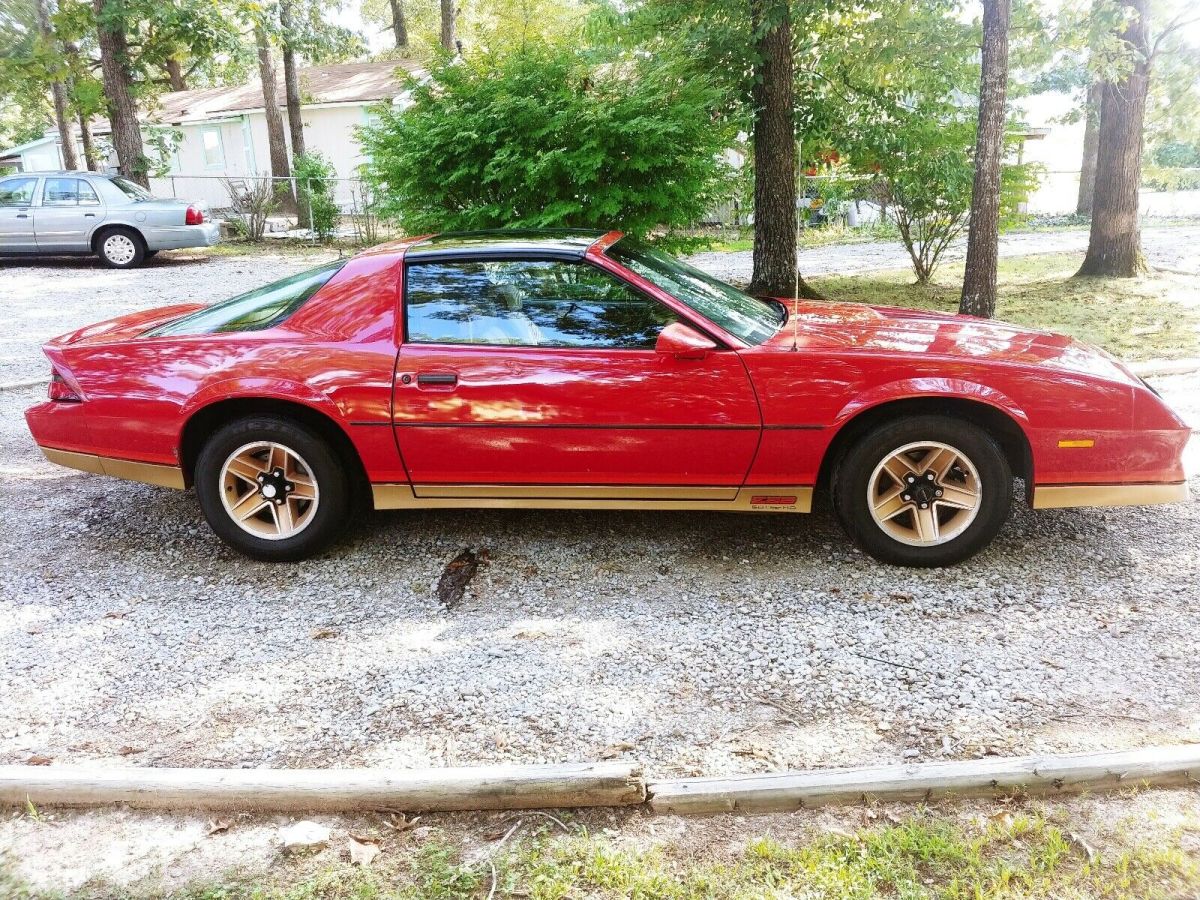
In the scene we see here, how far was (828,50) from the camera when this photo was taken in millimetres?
10766

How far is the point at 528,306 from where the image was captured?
4184mm

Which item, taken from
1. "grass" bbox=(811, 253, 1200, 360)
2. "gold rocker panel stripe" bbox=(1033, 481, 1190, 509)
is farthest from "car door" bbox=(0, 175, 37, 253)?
"gold rocker panel stripe" bbox=(1033, 481, 1190, 509)

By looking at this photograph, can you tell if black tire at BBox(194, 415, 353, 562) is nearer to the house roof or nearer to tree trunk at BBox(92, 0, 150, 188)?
tree trunk at BBox(92, 0, 150, 188)

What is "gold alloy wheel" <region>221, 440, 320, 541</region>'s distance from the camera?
4254 mm

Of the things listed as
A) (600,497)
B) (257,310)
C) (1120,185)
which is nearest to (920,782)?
(600,497)

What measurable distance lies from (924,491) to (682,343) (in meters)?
1.25

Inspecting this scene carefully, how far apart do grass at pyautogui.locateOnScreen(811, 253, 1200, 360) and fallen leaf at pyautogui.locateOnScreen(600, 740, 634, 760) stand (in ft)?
23.3

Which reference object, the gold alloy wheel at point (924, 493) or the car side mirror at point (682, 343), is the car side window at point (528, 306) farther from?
the gold alloy wheel at point (924, 493)

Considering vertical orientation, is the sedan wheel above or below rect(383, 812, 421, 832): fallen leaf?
above

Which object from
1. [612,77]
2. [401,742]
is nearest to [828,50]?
[612,77]

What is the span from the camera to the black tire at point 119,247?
50.9ft

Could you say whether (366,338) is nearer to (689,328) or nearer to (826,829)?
(689,328)

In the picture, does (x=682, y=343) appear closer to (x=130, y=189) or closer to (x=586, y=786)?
(x=586, y=786)

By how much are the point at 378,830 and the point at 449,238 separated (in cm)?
298
